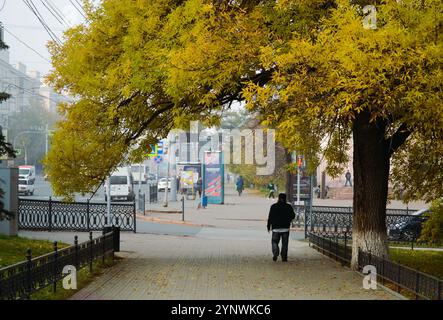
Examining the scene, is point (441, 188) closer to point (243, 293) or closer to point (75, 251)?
point (243, 293)

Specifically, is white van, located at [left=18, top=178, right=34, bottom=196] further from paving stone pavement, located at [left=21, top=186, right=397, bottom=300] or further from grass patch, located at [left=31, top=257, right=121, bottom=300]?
grass patch, located at [left=31, top=257, right=121, bottom=300]

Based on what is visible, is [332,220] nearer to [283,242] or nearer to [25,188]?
[283,242]

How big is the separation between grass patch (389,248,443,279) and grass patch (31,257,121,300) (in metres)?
7.70

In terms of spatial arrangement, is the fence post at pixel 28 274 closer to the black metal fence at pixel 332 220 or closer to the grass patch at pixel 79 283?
the grass patch at pixel 79 283

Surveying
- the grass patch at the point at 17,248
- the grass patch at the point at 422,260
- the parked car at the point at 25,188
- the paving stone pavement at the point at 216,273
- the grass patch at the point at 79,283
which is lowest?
the grass patch at the point at 422,260

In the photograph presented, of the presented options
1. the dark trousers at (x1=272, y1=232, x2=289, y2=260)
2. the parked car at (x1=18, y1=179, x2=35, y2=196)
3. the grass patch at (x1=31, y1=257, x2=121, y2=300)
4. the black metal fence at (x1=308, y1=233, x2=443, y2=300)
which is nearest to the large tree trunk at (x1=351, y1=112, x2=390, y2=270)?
the black metal fence at (x1=308, y1=233, x2=443, y2=300)

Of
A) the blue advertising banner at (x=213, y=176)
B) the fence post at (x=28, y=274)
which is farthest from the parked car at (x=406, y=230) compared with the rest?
the fence post at (x=28, y=274)

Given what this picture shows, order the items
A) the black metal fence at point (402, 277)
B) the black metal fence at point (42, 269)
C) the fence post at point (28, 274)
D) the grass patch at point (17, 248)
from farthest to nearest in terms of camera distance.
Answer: the grass patch at point (17, 248)
the black metal fence at point (402, 277)
the fence post at point (28, 274)
the black metal fence at point (42, 269)

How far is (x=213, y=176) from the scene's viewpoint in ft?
165

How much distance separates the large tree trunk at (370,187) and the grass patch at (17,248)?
7744mm

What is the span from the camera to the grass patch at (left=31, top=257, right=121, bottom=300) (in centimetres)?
1285

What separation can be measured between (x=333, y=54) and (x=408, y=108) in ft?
6.42

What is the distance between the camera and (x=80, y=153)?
1928cm

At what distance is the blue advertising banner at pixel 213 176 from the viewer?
164 feet
